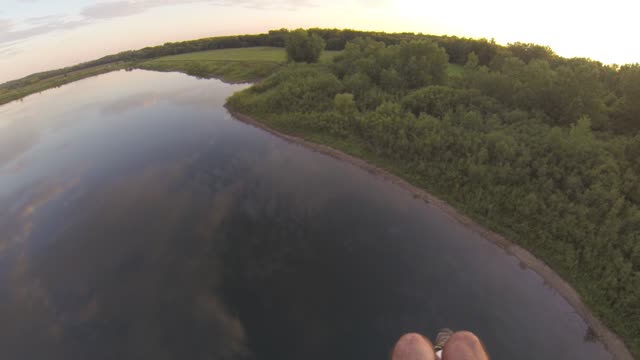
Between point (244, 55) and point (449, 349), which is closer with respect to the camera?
point (449, 349)

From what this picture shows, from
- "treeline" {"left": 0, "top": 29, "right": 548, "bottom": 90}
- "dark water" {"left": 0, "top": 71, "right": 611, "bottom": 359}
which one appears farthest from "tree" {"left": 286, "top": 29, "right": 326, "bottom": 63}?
"dark water" {"left": 0, "top": 71, "right": 611, "bottom": 359}

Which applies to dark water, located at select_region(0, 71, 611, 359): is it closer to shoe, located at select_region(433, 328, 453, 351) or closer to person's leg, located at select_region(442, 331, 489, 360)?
shoe, located at select_region(433, 328, 453, 351)

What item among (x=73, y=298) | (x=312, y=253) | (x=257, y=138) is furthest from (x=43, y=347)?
(x=257, y=138)

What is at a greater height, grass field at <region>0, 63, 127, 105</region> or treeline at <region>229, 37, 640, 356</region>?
grass field at <region>0, 63, 127, 105</region>

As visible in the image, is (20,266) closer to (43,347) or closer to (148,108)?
(43,347)

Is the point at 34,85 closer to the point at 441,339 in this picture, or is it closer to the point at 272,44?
the point at 272,44

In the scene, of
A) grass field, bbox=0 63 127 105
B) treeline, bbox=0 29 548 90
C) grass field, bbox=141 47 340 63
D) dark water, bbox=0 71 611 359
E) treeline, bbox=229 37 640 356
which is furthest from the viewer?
grass field, bbox=0 63 127 105

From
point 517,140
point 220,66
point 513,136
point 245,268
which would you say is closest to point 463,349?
point 245,268
